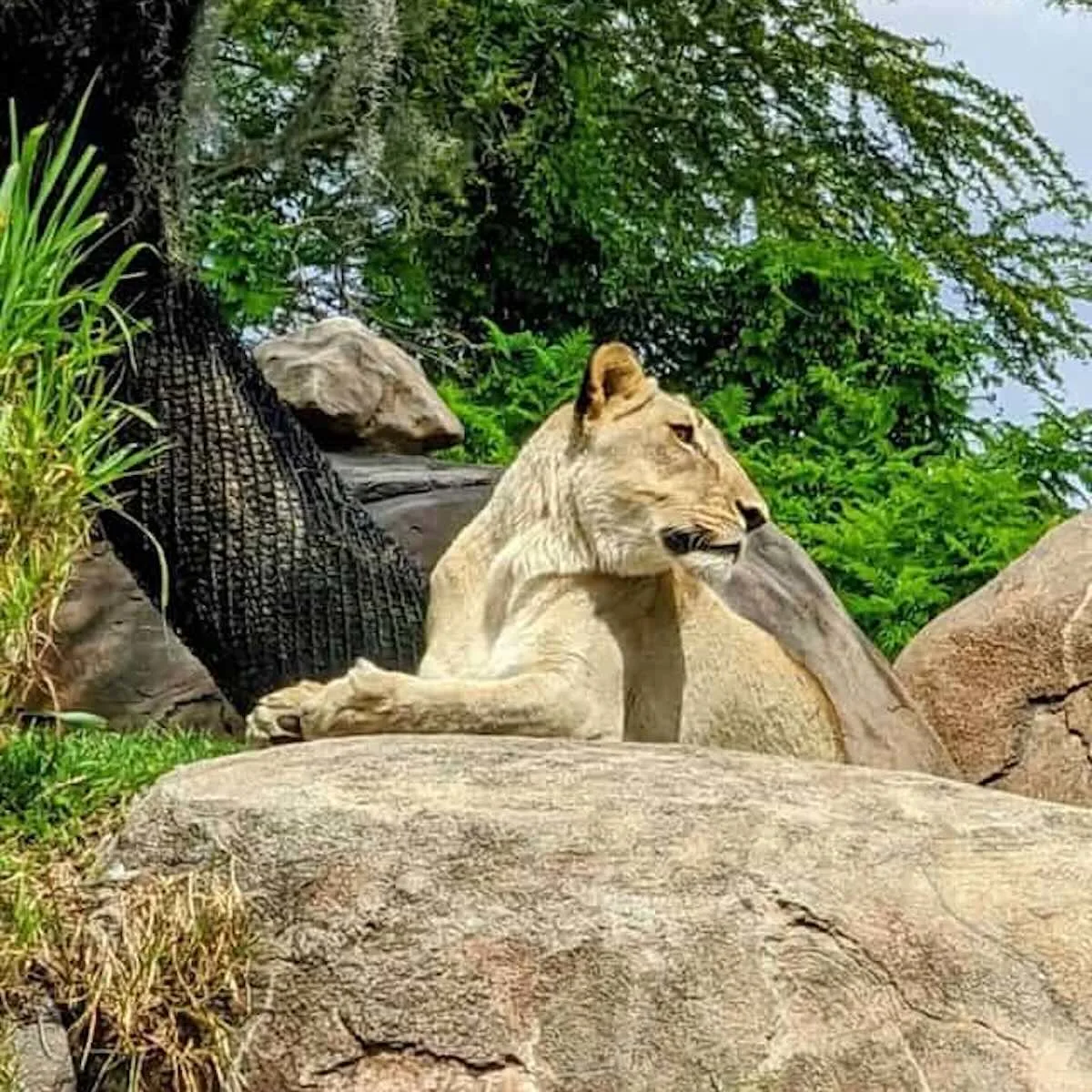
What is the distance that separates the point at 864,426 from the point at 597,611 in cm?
957

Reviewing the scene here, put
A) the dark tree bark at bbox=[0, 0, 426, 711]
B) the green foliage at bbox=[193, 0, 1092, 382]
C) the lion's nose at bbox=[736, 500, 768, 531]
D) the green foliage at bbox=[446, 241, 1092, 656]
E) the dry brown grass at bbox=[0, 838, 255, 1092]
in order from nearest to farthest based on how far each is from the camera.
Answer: the dry brown grass at bbox=[0, 838, 255, 1092] → the lion's nose at bbox=[736, 500, 768, 531] → the dark tree bark at bbox=[0, 0, 426, 711] → the green foliage at bbox=[446, 241, 1092, 656] → the green foliage at bbox=[193, 0, 1092, 382]

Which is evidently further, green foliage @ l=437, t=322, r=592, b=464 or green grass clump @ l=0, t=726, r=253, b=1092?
green foliage @ l=437, t=322, r=592, b=464

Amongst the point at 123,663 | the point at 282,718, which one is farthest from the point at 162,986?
the point at 123,663

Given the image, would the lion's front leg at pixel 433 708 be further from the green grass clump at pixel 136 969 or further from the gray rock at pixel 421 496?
the gray rock at pixel 421 496

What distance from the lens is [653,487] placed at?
5367 mm

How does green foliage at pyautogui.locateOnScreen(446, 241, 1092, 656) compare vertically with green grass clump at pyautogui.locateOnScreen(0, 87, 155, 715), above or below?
below

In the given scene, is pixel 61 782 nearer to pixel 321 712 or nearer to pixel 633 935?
pixel 321 712

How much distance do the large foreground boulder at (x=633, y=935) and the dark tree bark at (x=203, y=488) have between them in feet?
8.67

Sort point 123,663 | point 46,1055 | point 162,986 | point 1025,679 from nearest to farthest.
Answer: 1. point 162,986
2. point 46,1055
3. point 1025,679
4. point 123,663

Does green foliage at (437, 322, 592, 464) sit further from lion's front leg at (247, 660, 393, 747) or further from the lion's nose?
lion's front leg at (247, 660, 393, 747)

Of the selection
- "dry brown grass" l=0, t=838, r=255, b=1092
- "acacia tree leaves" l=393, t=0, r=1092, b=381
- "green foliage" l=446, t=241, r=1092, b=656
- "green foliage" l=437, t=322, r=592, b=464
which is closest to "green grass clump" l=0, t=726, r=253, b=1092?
"dry brown grass" l=0, t=838, r=255, b=1092

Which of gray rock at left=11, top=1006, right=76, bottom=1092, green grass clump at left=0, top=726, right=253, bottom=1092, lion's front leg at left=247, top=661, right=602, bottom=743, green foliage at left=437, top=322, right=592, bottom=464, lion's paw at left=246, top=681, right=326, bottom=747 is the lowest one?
green foliage at left=437, top=322, right=592, bottom=464

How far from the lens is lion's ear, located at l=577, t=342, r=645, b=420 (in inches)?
219

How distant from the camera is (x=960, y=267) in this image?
1914cm
